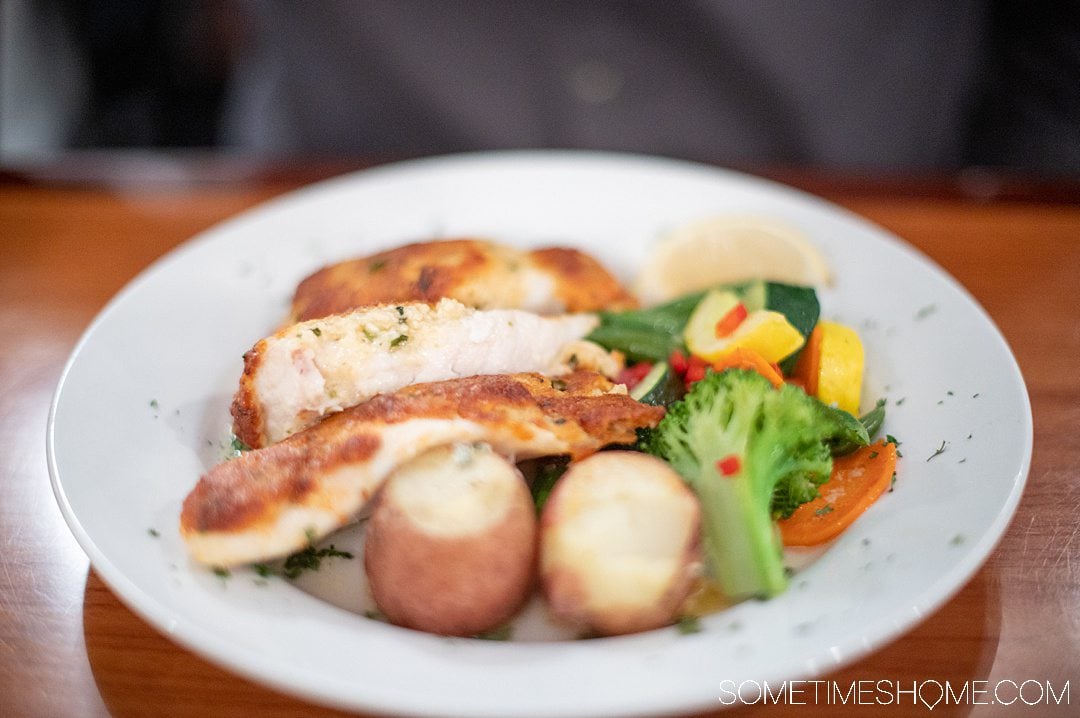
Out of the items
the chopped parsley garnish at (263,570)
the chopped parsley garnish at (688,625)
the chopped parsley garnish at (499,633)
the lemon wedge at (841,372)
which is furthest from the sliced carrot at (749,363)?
the chopped parsley garnish at (263,570)

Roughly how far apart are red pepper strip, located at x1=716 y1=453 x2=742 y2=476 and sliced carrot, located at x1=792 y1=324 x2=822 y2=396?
1.68 ft

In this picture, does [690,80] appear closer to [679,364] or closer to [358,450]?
[679,364]

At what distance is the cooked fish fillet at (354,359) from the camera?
1.74m

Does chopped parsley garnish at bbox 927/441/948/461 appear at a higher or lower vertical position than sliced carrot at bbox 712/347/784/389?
lower

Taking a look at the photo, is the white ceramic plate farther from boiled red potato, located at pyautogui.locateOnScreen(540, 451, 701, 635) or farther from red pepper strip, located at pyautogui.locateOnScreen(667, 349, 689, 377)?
red pepper strip, located at pyautogui.locateOnScreen(667, 349, 689, 377)

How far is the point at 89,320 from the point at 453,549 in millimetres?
1739

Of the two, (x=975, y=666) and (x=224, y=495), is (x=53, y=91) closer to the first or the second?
(x=224, y=495)

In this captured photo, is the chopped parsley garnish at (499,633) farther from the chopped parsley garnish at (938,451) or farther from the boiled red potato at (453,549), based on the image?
the chopped parsley garnish at (938,451)

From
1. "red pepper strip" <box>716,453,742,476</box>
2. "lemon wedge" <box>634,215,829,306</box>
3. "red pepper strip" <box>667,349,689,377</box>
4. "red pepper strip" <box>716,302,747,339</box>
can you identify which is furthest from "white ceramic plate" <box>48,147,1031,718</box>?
"red pepper strip" <box>667,349,689,377</box>

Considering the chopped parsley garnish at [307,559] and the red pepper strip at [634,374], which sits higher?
the red pepper strip at [634,374]

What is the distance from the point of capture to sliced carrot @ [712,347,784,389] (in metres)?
1.96

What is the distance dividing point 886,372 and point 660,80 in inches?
85.3

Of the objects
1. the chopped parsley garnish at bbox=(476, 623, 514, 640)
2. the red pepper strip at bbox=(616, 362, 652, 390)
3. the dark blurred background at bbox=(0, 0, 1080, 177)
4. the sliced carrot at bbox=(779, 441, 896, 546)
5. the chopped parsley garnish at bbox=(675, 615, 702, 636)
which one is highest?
the dark blurred background at bbox=(0, 0, 1080, 177)

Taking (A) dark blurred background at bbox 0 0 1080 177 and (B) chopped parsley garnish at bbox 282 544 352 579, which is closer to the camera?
(B) chopped parsley garnish at bbox 282 544 352 579
